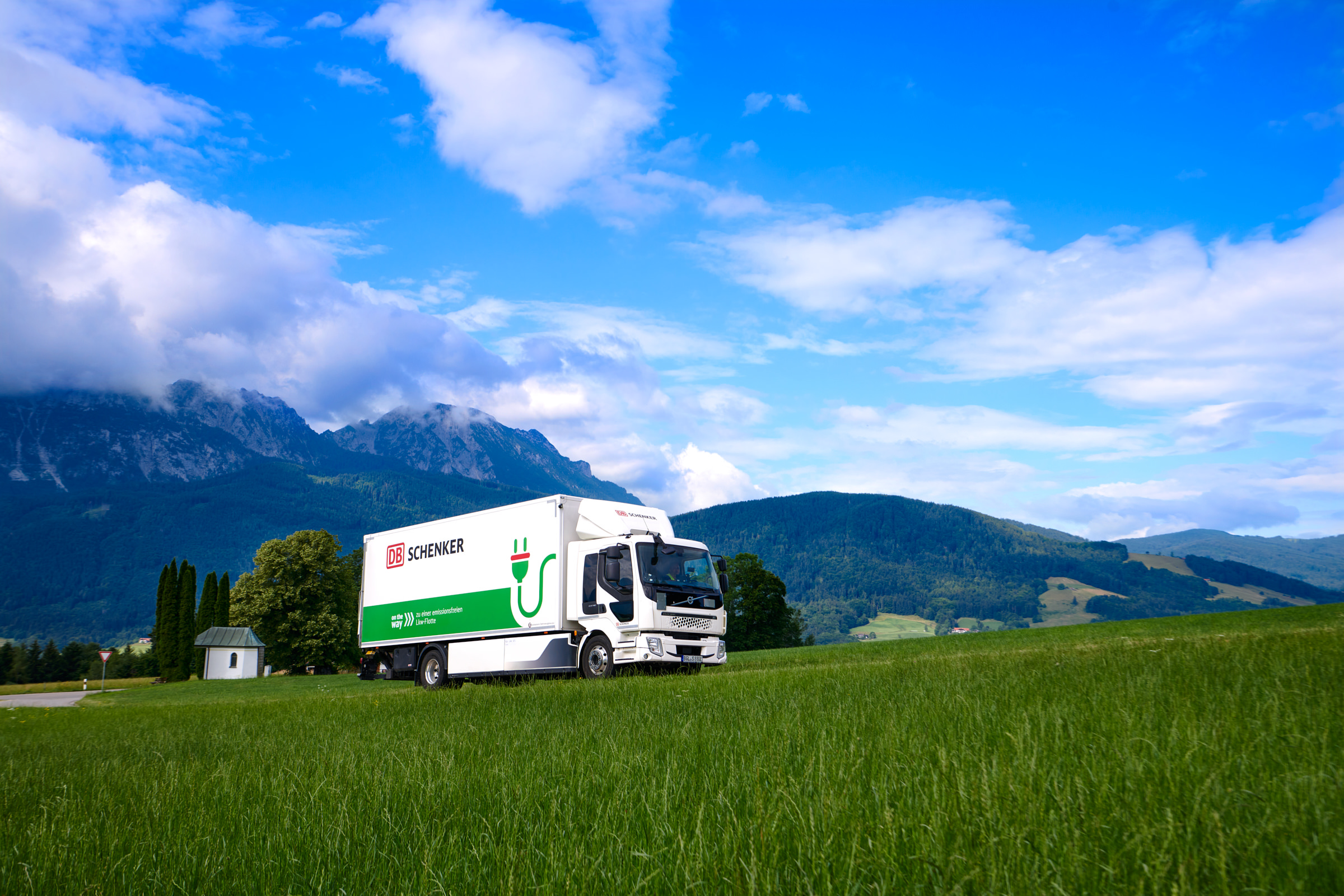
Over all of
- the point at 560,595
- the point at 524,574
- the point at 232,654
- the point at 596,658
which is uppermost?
the point at 524,574

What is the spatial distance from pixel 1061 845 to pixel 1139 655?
29.9ft

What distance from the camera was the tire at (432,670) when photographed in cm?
2167

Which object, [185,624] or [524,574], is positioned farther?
[185,624]

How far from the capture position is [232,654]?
64000mm

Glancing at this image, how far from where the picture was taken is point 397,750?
20.5 feet

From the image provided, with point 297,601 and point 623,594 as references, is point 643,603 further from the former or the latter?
point 297,601

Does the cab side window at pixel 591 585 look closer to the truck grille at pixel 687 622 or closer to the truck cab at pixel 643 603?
the truck cab at pixel 643 603

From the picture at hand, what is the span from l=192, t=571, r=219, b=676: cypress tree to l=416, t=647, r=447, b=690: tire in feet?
187

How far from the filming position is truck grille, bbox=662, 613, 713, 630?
18.0 meters

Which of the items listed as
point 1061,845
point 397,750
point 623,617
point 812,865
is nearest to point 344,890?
point 812,865

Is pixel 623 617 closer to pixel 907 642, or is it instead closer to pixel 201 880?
pixel 201 880

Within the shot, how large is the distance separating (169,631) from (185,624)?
2.03 m

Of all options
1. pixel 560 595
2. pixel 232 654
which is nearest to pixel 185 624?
pixel 232 654

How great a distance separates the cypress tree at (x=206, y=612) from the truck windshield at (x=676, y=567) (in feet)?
215
